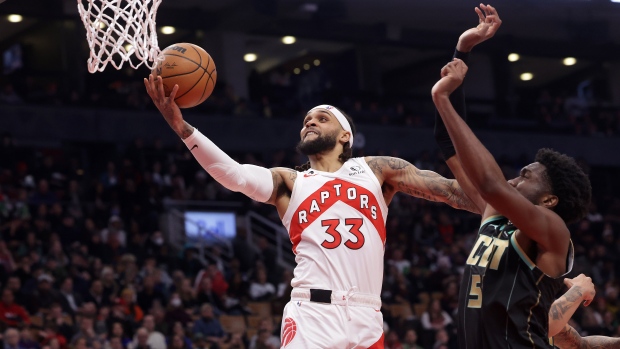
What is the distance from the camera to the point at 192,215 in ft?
63.7

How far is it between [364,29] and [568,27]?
18.4 feet

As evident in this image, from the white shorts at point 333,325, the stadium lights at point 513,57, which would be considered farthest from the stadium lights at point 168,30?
the white shorts at point 333,325

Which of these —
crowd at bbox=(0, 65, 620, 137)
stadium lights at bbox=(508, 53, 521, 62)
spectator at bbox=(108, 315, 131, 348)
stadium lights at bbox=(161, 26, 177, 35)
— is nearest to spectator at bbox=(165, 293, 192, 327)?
spectator at bbox=(108, 315, 131, 348)

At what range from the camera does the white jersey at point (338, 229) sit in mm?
5469

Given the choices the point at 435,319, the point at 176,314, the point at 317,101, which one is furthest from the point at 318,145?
the point at 317,101

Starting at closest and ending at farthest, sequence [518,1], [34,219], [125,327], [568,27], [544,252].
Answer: [544,252] → [125,327] → [34,219] → [518,1] → [568,27]

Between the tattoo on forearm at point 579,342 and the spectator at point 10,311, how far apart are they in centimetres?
915

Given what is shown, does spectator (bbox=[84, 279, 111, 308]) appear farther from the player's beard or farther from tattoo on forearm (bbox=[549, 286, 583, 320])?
tattoo on forearm (bbox=[549, 286, 583, 320])

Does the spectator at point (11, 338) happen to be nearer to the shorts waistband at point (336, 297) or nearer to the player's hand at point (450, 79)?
the shorts waistband at point (336, 297)

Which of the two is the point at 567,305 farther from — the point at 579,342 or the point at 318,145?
the point at 318,145

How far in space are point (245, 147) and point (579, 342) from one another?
58.9 feet

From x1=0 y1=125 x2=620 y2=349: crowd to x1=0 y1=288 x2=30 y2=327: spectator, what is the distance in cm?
1

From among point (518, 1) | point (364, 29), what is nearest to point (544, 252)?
point (518, 1)

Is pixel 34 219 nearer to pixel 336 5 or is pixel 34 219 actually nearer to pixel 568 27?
pixel 336 5
